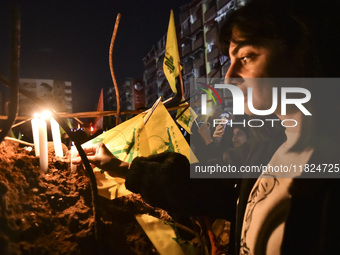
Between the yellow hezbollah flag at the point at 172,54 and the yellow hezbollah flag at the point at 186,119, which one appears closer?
the yellow hezbollah flag at the point at 186,119

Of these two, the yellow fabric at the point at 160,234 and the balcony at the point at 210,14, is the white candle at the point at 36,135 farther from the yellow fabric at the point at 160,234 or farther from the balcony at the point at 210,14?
the balcony at the point at 210,14

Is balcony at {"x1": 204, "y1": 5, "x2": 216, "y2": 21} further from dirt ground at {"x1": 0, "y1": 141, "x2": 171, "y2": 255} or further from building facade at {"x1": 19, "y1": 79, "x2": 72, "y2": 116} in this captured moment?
dirt ground at {"x1": 0, "y1": 141, "x2": 171, "y2": 255}

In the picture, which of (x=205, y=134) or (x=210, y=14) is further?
(x=210, y=14)

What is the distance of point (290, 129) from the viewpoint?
1.33 metres

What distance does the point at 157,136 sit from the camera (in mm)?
2072

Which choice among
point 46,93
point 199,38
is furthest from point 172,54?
point 199,38

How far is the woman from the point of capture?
1.08 meters

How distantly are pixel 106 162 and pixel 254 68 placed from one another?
1.08 metres

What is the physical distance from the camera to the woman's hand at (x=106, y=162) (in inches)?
68.2

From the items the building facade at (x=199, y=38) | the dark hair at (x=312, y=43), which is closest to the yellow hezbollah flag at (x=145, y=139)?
the dark hair at (x=312, y=43)

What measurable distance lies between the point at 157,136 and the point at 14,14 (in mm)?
1348

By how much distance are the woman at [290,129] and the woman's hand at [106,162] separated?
303 millimetres

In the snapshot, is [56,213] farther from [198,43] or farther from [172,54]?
[198,43]

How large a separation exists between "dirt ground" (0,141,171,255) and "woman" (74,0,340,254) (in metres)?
0.41
